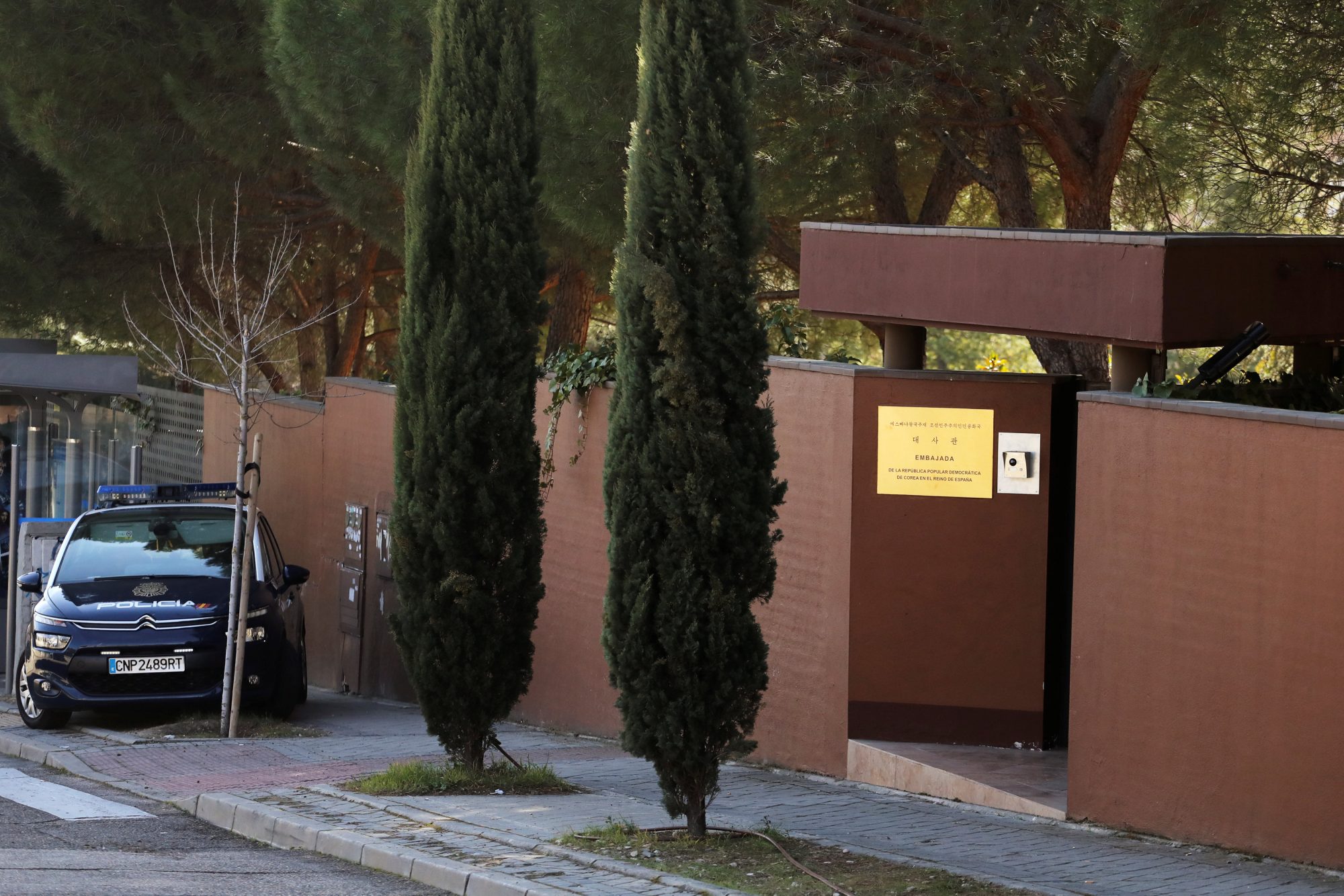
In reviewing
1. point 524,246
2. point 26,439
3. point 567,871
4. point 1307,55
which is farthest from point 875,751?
point 26,439

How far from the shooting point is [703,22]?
24.3 feet

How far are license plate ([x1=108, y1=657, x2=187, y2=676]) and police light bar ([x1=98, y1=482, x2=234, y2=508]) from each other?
1.93 m

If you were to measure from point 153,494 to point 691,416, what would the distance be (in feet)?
26.9

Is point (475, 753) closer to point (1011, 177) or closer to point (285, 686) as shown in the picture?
point (285, 686)

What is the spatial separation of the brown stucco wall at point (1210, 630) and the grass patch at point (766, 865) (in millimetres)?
1604

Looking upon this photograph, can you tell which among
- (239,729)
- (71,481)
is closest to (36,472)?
(71,481)

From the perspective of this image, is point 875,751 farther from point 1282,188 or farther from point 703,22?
point 1282,188

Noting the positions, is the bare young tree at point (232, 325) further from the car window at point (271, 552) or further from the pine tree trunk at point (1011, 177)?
the pine tree trunk at point (1011, 177)

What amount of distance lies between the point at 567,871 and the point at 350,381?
8.81 meters

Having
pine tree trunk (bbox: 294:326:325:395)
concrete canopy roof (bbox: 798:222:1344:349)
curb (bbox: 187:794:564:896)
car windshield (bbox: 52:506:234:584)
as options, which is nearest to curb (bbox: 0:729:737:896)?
curb (bbox: 187:794:564:896)

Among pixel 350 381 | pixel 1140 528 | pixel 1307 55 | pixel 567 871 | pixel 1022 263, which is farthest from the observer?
pixel 350 381

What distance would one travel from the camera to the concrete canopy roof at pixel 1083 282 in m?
8.21

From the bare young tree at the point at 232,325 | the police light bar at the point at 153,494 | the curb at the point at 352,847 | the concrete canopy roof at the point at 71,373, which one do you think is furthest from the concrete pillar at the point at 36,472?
the curb at the point at 352,847

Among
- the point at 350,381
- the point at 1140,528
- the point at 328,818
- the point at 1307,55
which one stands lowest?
the point at 328,818
